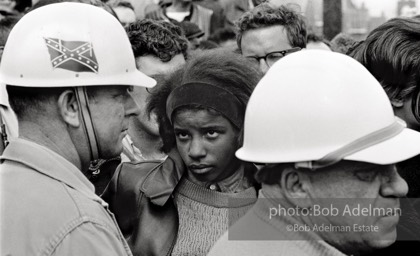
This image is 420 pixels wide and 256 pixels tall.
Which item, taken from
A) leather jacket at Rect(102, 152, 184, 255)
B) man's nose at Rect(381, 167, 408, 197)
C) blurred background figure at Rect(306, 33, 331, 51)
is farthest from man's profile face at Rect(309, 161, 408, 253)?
blurred background figure at Rect(306, 33, 331, 51)

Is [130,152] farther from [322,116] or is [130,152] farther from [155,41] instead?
[322,116]

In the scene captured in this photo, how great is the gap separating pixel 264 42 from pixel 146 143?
956 mm

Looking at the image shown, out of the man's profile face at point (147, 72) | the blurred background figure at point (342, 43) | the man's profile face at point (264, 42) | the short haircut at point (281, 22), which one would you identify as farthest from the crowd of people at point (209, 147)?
the blurred background figure at point (342, 43)

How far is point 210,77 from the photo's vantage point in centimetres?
361

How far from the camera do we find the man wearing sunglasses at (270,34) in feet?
15.4

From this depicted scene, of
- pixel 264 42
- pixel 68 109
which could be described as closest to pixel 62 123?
pixel 68 109

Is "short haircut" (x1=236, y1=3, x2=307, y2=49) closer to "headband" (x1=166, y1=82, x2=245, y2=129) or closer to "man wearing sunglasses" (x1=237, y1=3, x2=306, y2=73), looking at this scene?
"man wearing sunglasses" (x1=237, y1=3, x2=306, y2=73)

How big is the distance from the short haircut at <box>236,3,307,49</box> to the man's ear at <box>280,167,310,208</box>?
8.23 ft

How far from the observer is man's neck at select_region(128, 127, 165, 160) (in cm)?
456

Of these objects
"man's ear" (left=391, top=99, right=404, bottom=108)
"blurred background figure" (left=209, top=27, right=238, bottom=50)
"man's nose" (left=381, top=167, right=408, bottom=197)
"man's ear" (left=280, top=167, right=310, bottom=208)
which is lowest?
"blurred background figure" (left=209, top=27, right=238, bottom=50)

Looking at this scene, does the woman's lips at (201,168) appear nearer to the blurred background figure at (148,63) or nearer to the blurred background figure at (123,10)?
the blurred background figure at (148,63)

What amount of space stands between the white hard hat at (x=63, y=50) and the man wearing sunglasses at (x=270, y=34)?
1923mm

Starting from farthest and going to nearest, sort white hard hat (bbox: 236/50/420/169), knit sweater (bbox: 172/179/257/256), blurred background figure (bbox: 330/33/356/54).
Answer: blurred background figure (bbox: 330/33/356/54) < knit sweater (bbox: 172/179/257/256) < white hard hat (bbox: 236/50/420/169)

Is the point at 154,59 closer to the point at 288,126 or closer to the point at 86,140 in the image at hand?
the point at 86,140
